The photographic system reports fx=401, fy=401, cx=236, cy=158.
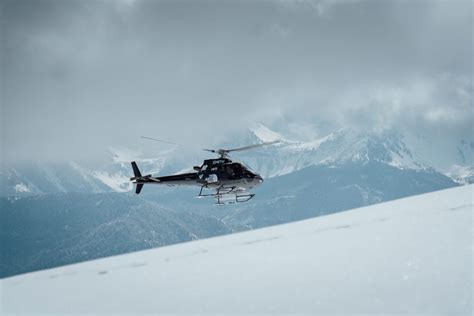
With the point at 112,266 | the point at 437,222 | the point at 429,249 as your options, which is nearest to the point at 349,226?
the point at 437,222

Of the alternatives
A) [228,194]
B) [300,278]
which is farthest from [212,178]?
[300,278]

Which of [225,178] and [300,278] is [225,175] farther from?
[300,278]

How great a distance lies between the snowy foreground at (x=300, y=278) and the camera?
294 cm

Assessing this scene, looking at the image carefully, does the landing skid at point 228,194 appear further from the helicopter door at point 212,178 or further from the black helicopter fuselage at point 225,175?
the helicopter door at point 212,178

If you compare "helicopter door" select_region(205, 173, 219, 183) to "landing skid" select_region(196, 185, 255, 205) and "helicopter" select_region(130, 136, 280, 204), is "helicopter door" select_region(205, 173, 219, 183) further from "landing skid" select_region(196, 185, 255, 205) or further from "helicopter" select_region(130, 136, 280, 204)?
"landing skid" select_region(196, 185, 255, 205)

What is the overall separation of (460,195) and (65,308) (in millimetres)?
5369

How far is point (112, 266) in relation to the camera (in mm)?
4828

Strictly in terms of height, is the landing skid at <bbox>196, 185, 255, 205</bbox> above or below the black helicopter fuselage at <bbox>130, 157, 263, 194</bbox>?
below

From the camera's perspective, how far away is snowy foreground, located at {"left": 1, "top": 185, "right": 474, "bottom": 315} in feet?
9.64

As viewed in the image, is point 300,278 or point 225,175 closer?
point 300,278

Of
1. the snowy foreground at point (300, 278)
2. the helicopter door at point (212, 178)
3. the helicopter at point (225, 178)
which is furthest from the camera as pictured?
the helicopter door at point (212, 178)

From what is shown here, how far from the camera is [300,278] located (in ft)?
11.1

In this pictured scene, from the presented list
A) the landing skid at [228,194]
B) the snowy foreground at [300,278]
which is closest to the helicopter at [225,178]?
the landing skid at [228,194]

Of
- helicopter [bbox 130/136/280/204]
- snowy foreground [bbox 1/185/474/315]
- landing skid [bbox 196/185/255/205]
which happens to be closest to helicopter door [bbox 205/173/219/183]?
helicopter [bbox 130/136/280/204]
